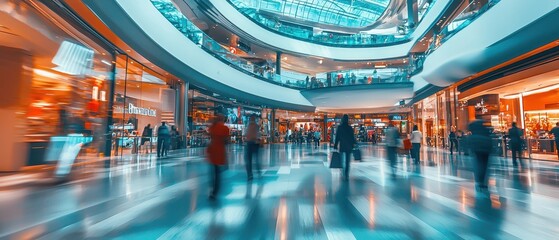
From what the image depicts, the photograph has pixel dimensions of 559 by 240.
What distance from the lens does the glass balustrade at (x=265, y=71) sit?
1546cm

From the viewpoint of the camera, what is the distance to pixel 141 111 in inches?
672

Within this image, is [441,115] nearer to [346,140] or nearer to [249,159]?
[346,140]

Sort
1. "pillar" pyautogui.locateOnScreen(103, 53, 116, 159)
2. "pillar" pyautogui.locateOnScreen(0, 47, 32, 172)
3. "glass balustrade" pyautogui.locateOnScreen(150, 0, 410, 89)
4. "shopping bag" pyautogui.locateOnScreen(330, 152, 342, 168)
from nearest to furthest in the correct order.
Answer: "shopping bag" pyautogui.locateOnScreen(330, 152, 342, 168) < "pillar" pyautogui.locateOnScreen(0, 47, 32, 172) < "pillar" pyautogui.locateOnScreen(103, 53, 116, 159) < "glass balustrade" pyautogui.locateOnScreen(150, 0, 410, 89)

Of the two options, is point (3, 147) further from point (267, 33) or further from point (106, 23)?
point (267, 33)

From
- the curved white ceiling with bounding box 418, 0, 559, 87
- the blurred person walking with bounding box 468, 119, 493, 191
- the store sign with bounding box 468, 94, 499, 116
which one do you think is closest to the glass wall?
the blurred person walking with bounding box 468, 119, 493, 191

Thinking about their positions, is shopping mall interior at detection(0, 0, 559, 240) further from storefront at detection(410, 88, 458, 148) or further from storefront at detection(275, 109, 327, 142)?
storefront at detection(275, 109, 327, 142)

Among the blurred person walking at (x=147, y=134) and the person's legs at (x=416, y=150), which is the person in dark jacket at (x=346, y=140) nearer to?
the person's legs at (x=416, y=150)

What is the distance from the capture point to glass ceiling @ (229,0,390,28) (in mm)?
31664

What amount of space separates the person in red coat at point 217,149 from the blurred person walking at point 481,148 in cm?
501

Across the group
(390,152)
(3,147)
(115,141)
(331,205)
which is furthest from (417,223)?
(115,141)

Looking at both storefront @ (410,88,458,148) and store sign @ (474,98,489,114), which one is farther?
storefront @ (410,88,458,148)

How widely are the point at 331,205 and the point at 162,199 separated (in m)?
2.80

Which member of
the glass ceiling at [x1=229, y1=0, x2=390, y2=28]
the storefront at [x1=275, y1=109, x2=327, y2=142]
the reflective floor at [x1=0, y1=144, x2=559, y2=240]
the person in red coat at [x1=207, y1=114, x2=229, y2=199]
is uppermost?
the glass ceiling at [x1=229, y1=0, x2=390, y2=28]

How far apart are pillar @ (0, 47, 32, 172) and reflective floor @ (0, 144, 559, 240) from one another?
3.14 m
